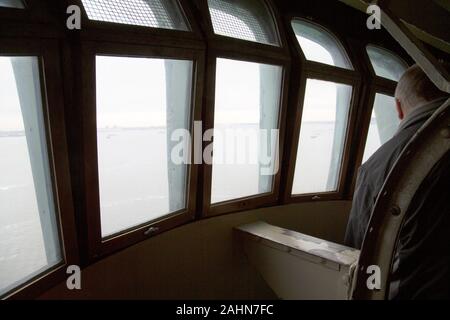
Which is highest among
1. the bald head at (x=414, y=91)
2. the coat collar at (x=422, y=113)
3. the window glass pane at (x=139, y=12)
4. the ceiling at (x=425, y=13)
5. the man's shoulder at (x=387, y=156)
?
the window glass pane at (x=139, y=12)

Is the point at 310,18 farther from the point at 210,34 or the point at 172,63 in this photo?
the point at 172,63

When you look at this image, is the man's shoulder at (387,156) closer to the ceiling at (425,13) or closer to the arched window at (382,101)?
the ceiling at (425,13)

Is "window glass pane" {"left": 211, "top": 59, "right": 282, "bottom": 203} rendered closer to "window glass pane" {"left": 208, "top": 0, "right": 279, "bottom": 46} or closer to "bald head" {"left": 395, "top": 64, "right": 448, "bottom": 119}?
"window glass pane" {"left": 208, "top": 0, "right": 279, "bottom": 46}

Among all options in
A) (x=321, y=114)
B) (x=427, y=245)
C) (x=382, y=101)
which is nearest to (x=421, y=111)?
(x=427, y=245)

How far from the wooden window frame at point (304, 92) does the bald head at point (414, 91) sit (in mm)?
1094

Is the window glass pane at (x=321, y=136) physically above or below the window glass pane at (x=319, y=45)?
below

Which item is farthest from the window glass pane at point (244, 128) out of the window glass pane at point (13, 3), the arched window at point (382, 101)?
the arched window at point (382, 101)

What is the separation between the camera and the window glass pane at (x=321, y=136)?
2734mm

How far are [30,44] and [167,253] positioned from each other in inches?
55.5

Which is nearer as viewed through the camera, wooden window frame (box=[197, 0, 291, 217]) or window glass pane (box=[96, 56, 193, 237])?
window glass pane (box=[96, 56, 193, 237])

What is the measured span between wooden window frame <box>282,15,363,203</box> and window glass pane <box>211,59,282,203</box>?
14 cm

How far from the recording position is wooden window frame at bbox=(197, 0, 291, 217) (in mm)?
1962

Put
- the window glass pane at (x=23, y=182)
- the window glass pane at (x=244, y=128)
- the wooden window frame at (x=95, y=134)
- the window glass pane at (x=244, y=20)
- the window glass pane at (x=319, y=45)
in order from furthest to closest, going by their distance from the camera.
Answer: the window glass pane at (x=319, y=45) < the window glass pane at (x=244, y=128) < the window glass pane at (x=244, y=20) < the wooden window frame at (x=95, y=134) < the window glass pane at (x=23, y=182)

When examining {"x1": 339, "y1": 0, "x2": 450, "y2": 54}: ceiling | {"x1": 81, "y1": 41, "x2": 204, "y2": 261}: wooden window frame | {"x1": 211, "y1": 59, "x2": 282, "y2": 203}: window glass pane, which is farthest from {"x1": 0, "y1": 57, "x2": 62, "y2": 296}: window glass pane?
{"x1": 339, "y1": 0, "x2": 450, "y2": 54}: ceiling
